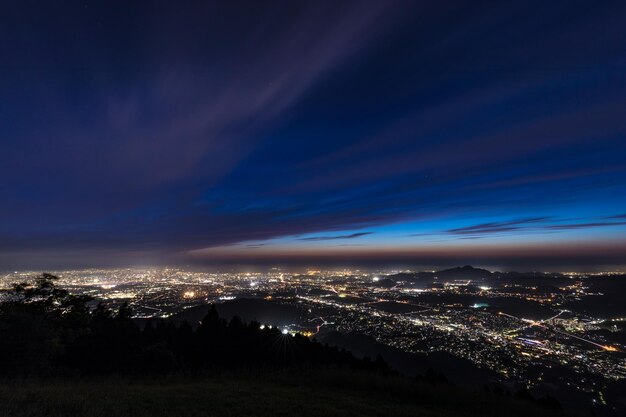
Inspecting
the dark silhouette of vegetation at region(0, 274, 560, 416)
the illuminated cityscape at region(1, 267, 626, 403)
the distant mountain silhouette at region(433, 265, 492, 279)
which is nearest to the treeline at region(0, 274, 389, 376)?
the dark silhouette of vegetation at region(0, 274, 560, 416)

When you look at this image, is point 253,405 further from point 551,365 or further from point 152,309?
point 152,309

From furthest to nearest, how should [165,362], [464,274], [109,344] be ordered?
[464,274], [109,344], [165,362]

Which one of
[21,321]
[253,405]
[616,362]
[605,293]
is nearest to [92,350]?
[21,321]

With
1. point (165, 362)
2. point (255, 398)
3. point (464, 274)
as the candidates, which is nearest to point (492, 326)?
point (165, 362)

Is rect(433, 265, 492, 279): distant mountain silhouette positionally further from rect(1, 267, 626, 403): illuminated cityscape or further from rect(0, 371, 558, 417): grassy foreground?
rect(0, 371, 558, 417): grassy foreground

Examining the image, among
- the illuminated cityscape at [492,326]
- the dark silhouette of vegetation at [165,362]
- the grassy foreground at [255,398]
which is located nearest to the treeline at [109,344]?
the dark silhouette of vegetation at [165,362]

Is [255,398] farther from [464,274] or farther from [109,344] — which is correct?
[464,274]
